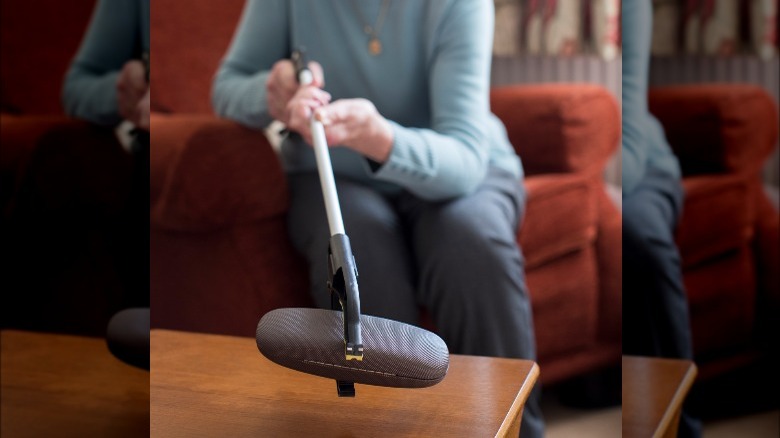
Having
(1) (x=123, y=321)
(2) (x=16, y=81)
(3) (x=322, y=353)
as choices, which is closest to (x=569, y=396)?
(3) (x=322, y=353)

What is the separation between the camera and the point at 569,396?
1.00 m

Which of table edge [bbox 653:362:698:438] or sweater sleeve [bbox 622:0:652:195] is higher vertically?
sweater sleeve [bbox 622:0:652:195]

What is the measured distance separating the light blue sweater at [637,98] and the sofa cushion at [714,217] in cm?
6

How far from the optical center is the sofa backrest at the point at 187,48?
931 millimetres

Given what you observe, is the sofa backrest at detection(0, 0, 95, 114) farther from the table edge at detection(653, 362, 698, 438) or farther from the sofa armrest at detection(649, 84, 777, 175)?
the table edge at detection(653, 362, 698, 438)

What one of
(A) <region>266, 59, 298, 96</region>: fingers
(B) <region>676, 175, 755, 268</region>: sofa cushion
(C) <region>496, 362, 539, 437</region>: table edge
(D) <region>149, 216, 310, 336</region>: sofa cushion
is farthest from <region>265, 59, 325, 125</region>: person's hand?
(B) <region>676, 175, 755, 268</region>: sofa cushion

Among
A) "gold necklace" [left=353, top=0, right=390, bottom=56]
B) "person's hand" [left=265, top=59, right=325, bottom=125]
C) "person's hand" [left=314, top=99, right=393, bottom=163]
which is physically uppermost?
"gold necklace" [left=353, top=0, right=390, bottom=56]

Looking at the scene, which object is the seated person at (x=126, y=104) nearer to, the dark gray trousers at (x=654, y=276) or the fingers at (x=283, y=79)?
the fingers at (x=283, y=79)

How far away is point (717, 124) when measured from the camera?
1.03 metres

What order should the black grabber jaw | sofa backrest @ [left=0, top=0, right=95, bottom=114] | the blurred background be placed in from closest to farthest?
the black grabber jaw < sofa backrest @ [left=0, top=0, right=95, bottom=114] < the blurred background

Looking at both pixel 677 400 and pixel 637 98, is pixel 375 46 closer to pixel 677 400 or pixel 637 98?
pixel 637 98

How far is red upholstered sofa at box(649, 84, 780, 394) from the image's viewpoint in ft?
3.34

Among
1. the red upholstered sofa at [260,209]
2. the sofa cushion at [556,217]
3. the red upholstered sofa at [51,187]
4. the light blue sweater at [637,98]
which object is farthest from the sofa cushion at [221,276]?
the light blue sweater at [637,98]

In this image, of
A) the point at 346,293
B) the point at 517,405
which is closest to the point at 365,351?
the point at 346,293
